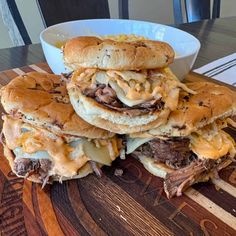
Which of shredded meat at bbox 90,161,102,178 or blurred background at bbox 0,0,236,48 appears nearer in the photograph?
shredded meat at bbox 90,161,102,178

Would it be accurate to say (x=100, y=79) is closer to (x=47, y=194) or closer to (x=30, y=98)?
(x=30, y=98)

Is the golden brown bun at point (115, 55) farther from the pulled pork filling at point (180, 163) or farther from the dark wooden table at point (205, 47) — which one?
the dark wooden table at point (205, 47)

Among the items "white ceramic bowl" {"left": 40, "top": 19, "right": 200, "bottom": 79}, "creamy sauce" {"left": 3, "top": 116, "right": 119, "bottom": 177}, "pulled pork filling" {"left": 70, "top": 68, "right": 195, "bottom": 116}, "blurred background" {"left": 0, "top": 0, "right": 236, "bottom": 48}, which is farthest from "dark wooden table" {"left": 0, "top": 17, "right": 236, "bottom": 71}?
"blurred background" {"left": 0, "top": 0, "right": 236, "bottom": 48}

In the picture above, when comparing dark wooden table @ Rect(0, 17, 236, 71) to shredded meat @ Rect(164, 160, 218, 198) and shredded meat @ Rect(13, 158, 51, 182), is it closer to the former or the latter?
shredded meat @ Rect(13, 158, 51, 182)

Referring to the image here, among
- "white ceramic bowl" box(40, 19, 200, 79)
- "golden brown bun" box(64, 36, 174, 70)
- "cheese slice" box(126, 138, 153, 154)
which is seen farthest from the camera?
"white ceramic bowl" box(40, 19, 200, 79)

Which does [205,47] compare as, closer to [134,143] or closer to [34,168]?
[134,143]

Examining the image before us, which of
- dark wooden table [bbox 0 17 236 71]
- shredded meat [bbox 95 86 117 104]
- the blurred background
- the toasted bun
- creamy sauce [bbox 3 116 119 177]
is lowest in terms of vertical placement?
the blurred background

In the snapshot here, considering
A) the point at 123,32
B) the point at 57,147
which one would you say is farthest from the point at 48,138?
the point at 123,32

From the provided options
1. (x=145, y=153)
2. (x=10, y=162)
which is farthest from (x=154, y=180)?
(x=10, y=162)

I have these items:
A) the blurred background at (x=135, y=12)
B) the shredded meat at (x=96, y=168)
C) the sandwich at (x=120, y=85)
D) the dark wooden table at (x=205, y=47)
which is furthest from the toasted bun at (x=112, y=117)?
the blurred background at (x=135, y=12)
